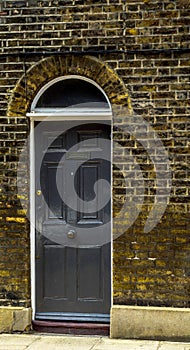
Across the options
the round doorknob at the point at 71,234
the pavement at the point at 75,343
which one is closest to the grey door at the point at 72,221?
the round doorknob at the point at 71,234

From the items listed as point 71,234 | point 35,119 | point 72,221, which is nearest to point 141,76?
point 35,119

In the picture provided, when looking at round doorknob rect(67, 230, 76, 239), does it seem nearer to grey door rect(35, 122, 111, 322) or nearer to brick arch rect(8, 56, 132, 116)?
grey door rect(35, 122, 111, 322)

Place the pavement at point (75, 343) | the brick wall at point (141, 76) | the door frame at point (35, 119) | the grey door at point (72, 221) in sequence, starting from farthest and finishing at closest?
the grey door at point (72, 221)
the door frame at point (35, 119)
the brick wall at point (141, 76)
the pavement at point (75, 343)

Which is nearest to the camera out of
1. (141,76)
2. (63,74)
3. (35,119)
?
(141,76)

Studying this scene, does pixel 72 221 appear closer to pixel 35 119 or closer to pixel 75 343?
pixel 35 119

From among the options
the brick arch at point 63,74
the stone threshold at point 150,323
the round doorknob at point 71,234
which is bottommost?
the stone threshold at point 150,323

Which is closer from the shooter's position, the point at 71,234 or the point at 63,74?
the point at 63,74

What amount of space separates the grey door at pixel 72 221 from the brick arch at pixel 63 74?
1.29 feet

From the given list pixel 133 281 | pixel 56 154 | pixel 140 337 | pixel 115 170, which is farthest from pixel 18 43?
pixel 140 337

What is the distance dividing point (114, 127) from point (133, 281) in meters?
1.82

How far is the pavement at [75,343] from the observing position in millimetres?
6516

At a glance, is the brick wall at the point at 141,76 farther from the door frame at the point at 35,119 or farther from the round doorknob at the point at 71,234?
the round doorknob at the point at 71,234

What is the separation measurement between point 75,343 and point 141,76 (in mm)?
3189

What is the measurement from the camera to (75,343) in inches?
264
